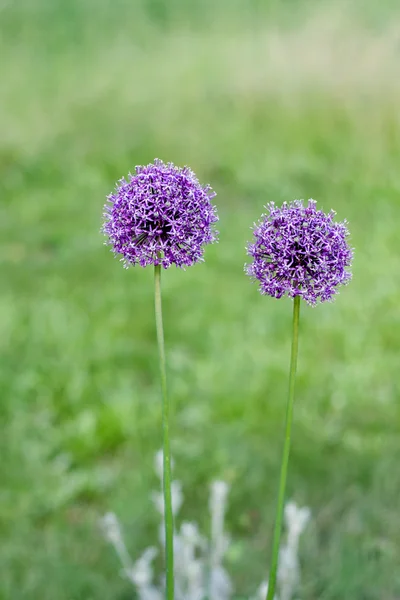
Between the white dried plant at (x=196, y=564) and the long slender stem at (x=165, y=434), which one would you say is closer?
the long slender stem at (x=165, y=434)

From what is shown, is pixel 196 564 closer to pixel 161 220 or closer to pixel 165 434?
pixel 165 434

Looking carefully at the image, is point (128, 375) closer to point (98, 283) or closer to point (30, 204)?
point (98, 283)

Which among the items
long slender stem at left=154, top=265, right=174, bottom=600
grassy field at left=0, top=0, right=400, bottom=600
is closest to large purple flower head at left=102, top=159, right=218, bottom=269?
long slender stem at left=154, top=265, right=174, bottom=600

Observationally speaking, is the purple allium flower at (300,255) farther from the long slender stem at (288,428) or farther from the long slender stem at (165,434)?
the long slender stem at (165,434)

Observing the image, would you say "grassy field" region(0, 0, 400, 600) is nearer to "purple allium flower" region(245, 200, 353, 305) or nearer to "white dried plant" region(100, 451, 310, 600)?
"white dried plant" region(100, 451, 310, 600)

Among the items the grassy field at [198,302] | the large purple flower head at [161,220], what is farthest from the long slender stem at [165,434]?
the grassy field at [198,302]

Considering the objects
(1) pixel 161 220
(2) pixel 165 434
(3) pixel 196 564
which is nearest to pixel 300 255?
(1) pixel 161 220

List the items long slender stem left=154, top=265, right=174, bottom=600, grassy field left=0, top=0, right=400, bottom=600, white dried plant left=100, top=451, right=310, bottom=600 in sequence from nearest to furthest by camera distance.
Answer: long slender stem left=154, top=265, right=174, bottom=600, white dried plant left=100, top=451, right=310, bottom=600, grassy field left=0, top=0, right=400, bottom=600
